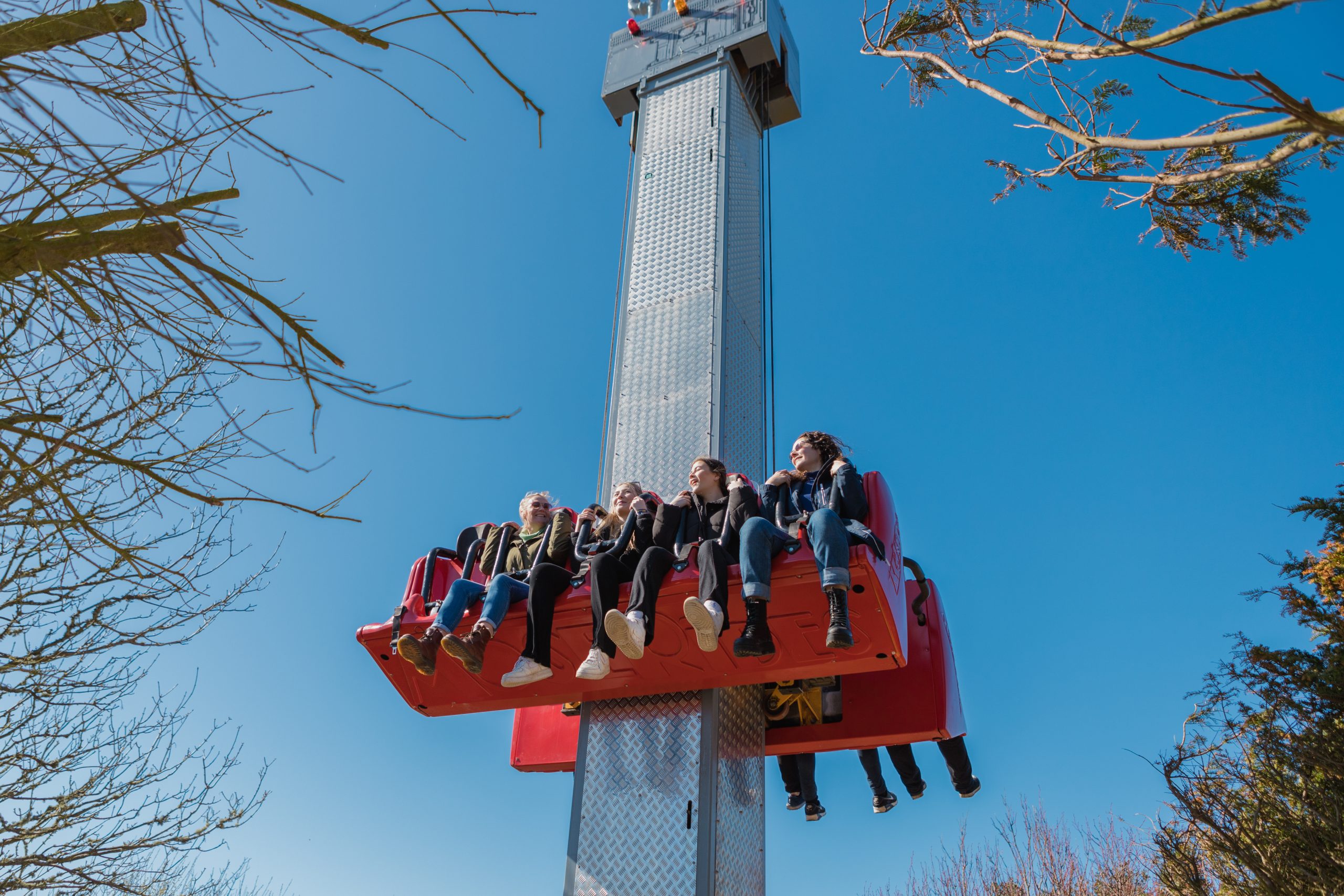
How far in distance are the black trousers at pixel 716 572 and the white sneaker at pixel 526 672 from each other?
944 millimetres

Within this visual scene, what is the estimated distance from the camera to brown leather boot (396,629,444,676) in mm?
5246

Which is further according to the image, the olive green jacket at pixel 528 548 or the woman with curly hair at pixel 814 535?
the olive green jacket at pixel 528 548

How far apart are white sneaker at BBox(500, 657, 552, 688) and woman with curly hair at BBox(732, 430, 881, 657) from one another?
1000 millimetres

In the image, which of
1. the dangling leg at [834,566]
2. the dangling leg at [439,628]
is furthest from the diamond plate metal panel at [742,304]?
the dangling leg at [834,566]

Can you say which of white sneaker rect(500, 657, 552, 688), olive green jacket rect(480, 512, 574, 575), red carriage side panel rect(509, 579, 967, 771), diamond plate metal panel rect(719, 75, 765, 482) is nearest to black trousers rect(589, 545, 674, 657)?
white sneaker rect(500, 657, 552, 688)

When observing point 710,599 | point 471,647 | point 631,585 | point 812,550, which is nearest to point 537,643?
point 471,647

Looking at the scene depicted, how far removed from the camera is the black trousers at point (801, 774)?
6.47 m

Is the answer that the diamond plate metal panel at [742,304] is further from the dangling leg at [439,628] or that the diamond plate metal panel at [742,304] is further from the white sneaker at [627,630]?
the white sneaker at [627,630]

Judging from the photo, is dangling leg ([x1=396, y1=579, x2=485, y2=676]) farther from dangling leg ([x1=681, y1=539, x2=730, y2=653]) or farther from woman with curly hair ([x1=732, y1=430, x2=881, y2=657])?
woman with curly hair ([x1=732, y1=430, x2=881, y2=657])

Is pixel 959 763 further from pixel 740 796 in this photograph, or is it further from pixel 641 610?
pixel 641 610

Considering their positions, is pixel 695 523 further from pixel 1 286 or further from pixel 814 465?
pixel 1 286

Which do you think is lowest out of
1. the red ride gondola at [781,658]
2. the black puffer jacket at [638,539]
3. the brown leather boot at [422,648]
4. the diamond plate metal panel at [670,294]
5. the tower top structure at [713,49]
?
the brown leather boot at [422,648]

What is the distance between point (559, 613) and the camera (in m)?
5.41

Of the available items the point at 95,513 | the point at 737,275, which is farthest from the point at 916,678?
the point at 95,513
